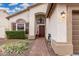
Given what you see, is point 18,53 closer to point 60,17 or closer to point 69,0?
point 60,17

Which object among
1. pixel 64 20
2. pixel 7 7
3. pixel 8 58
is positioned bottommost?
pixel 8 58

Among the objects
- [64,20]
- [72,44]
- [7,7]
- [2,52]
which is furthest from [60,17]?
[2,52]

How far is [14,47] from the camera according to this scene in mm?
9047

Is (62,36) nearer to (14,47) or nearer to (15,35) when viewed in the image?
(14,47)

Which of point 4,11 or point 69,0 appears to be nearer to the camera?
point 69,0

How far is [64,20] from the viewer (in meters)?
8.17

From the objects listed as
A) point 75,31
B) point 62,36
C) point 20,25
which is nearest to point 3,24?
point 20,25

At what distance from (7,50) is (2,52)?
0.84 ft

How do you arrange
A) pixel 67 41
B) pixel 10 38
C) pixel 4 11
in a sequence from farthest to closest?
1. pixel 10 38
2. pixel 4 11
3. pixel 67 41

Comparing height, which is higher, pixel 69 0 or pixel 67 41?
pixel 69 0

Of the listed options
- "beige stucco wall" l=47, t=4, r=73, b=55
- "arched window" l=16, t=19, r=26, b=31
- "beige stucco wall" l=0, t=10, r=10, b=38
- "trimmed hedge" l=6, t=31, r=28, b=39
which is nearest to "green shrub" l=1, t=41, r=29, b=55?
"trimmed hedge" l=6, t=31, r=28, b=39

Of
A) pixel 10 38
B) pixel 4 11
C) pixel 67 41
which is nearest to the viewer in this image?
pixel 67 41

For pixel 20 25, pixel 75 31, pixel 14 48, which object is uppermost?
pixel 20 25

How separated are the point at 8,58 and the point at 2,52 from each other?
55.2 inches
